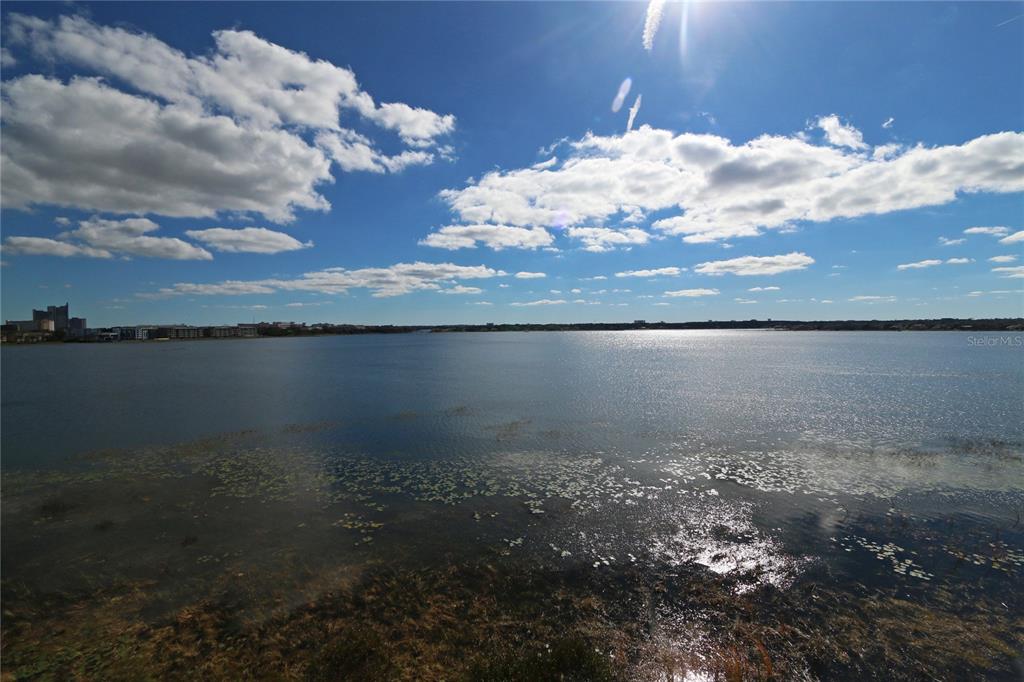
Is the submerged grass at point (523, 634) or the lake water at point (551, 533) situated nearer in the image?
the submerged grass at point (523, 634)

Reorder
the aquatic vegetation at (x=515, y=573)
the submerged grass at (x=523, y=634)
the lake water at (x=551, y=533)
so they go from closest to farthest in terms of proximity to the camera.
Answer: the submerged grass at (x=523, y=634) → the aquatic vegetation at (x=515, y=573) → the lake water at (x=551, y=533)

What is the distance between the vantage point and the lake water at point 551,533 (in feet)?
32.1

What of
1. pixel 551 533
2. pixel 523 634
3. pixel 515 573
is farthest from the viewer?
pixel 551 533

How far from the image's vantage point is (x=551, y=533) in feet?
49.5

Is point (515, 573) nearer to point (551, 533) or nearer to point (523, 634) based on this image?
point (523, 634)

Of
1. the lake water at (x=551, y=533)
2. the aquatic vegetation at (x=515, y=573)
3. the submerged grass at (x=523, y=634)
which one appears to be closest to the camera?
the submerged grass at (x=523, y=634)

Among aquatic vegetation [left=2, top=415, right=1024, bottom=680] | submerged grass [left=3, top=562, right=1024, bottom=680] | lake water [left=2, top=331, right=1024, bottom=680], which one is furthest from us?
lake water [left=2, top=331, right=1024, bottom=680]

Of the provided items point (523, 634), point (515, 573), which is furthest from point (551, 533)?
point (523, 634)

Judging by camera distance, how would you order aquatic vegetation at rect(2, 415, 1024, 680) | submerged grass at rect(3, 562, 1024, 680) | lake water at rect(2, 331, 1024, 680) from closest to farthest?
1. submerged grass at rect(3, 562, 1024, 680)
2. aquatic vegetation at rect(2, 415, 1024, 680)
3. lake water at rect(2, 331, 1024, 680)

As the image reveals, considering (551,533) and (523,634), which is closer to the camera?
(523,634)

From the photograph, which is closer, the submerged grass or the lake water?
the submerged grass

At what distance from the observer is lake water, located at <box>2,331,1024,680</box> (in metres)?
9.78

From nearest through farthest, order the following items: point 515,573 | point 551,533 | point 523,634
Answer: point 523,634 → point 515,573 → point 551,533

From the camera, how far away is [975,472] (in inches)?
839
